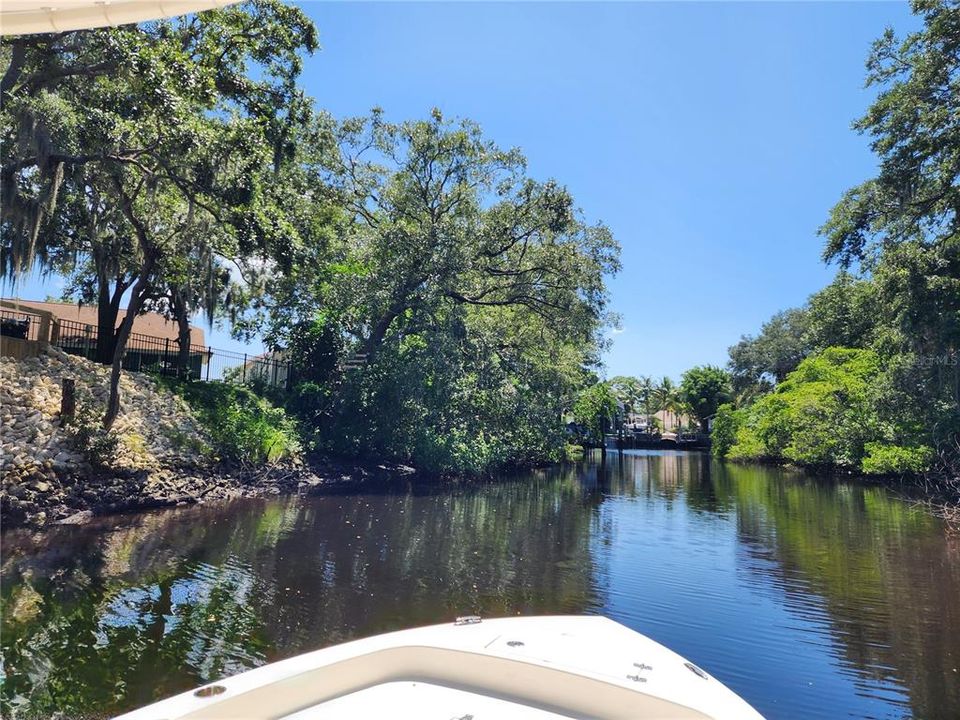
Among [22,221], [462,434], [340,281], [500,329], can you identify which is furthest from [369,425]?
[22,221]

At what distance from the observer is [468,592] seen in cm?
819

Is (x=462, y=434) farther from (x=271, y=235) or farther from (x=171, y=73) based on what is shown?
(x=171, y=73)

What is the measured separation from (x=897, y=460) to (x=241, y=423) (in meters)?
24.6

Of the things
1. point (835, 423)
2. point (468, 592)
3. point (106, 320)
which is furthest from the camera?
point (835, 423)

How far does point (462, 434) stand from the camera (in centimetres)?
2302

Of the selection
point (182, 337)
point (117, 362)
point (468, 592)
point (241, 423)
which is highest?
point (182, 337)

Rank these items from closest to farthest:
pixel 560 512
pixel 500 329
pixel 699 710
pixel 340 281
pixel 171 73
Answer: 1. pixel 699 710
2. pixel 171 73
3. pixel 560 512
4. pixel 340 281
5. pixel 500 329

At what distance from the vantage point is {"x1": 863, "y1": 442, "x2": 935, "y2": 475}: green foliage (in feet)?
77.9

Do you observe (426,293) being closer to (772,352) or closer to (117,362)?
(117,362)

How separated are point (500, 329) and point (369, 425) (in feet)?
22.8

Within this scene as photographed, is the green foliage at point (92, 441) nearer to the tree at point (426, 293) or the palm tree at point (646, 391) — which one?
the tree at point (426, 293)

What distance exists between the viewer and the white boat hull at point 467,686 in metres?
2.73

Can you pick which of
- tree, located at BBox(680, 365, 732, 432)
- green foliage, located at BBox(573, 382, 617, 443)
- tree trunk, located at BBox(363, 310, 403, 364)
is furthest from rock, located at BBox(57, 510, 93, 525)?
tree, located at BBox(680, 365, 732, 432)

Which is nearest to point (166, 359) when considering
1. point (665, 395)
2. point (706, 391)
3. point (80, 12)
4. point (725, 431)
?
point (80, 12)
